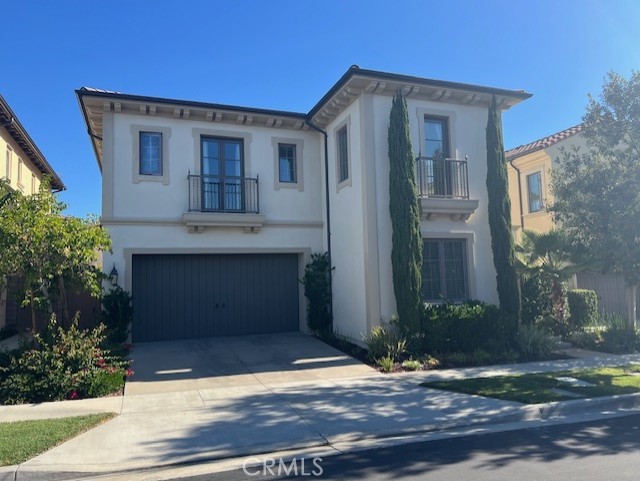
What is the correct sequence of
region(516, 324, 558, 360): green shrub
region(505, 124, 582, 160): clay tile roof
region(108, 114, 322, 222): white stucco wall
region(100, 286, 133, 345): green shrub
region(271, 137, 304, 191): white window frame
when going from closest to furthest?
region(516, 324, 558, 360): green shrub → region(100, 286, 133, 345): green shrub → region(108, 114, 322, 222): white stucco wall → region(271, 137, 304, 191): white window frame → region(505, 124, 582, 160): clay tile roof

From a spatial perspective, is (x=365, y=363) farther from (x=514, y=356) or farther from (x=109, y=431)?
(x=109, y=431)

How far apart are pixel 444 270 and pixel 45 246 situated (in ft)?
28.6

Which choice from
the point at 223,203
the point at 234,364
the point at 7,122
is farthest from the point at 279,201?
the point at 7,122

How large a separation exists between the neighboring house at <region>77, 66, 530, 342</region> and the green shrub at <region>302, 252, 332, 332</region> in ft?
0.87

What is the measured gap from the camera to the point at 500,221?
11852 mm

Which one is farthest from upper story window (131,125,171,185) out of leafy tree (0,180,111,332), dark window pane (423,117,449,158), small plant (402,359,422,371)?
small plant (402,359,422,371)

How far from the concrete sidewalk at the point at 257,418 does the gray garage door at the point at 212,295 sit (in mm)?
4861

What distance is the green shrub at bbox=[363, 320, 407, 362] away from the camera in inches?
406

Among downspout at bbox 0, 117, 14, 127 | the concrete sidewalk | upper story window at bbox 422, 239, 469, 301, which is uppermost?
downspout at bbox 0, 117, 14, 127

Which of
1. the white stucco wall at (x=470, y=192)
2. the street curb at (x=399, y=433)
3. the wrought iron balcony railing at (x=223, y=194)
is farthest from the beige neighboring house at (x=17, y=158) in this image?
the street curb at (x=399, y=433)

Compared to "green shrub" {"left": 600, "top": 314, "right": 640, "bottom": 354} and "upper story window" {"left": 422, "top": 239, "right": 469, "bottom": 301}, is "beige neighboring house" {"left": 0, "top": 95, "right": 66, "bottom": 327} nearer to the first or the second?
"upper story window" {"left": 422, "top": 239, "right": 469, "bottom": 301}

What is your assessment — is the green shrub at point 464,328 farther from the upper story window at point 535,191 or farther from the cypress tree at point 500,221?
the upper story window at point 535,191

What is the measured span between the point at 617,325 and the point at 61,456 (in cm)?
1268

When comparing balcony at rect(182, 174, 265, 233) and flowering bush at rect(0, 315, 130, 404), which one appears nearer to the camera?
flowering bush at rect(0, 315, 130, 404)
